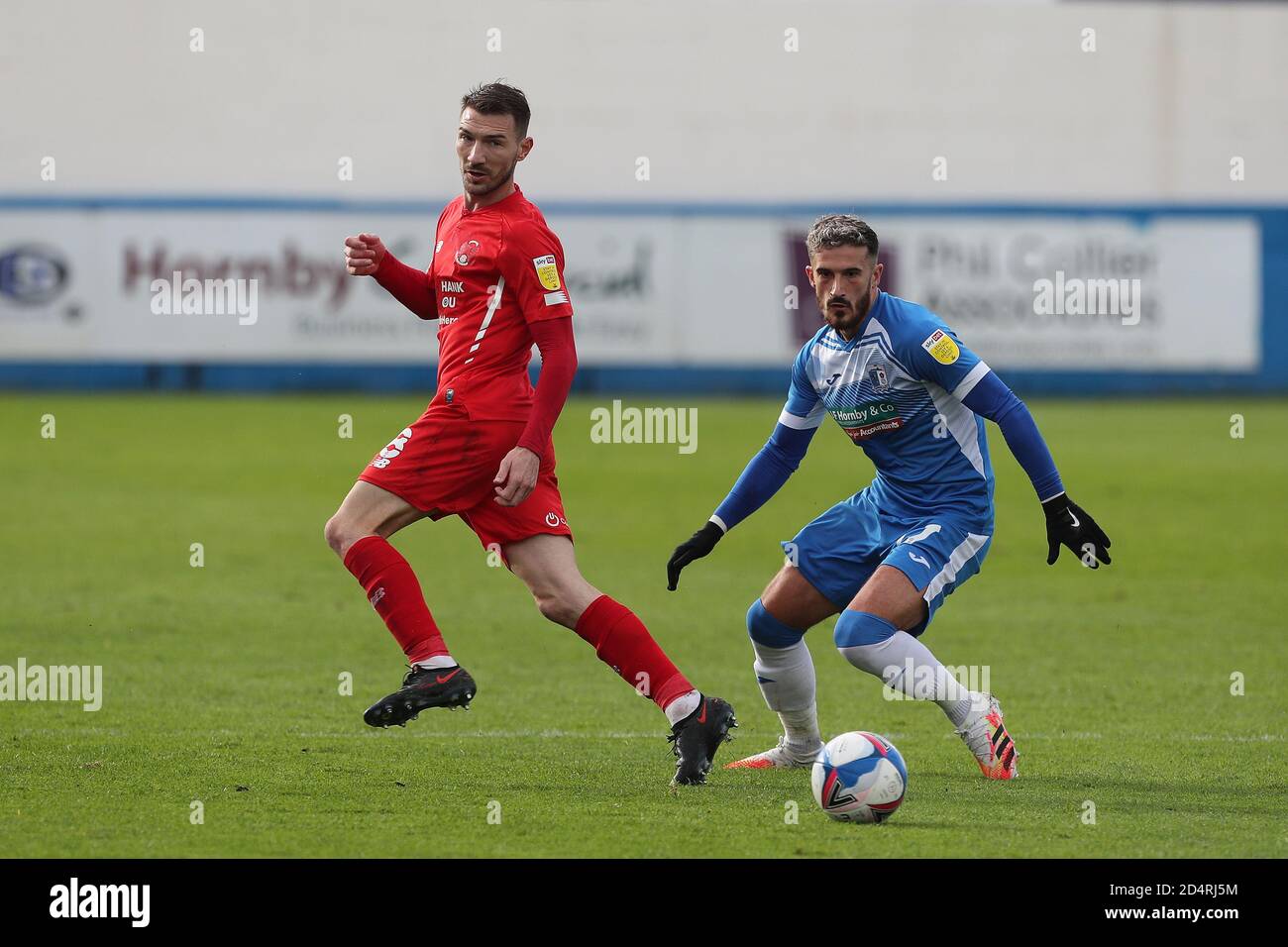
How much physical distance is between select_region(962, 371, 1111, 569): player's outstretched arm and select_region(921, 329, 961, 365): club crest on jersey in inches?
5.1

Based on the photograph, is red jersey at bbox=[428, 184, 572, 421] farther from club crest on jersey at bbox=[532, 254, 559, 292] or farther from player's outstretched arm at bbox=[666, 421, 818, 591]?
player's outstretched arm at bbox=[666, 421, 818, 591]

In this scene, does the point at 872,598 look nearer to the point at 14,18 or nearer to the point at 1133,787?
the point at 1133,787

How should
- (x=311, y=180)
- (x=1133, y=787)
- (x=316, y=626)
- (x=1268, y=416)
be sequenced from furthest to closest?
(x=311, y=180) < (x=1268, y=416) < (x=316, y=626) < (x=1133, y=787)

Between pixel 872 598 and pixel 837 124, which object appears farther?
pixel 837 124

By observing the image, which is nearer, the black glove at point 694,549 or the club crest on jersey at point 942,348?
the club crest on jersey at point 942,348

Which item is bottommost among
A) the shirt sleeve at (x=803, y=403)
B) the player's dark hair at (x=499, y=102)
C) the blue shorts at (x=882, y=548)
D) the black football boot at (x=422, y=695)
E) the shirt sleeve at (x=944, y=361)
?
the black football boot at (x=422, y=695)

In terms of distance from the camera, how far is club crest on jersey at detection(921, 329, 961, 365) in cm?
616

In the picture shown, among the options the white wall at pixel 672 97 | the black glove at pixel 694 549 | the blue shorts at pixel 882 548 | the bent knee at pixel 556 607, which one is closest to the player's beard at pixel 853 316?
the blue shorts at pixel 882 548

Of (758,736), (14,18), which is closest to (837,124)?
(14,18)

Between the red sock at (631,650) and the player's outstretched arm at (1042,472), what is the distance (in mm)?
1353

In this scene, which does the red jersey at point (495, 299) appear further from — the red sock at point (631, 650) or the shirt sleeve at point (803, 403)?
the shirt sleeve at point (803, 403)

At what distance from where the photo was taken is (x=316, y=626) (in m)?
10.1

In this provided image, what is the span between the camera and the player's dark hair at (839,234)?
6133 mm

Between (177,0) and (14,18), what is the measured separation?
3.05 m
